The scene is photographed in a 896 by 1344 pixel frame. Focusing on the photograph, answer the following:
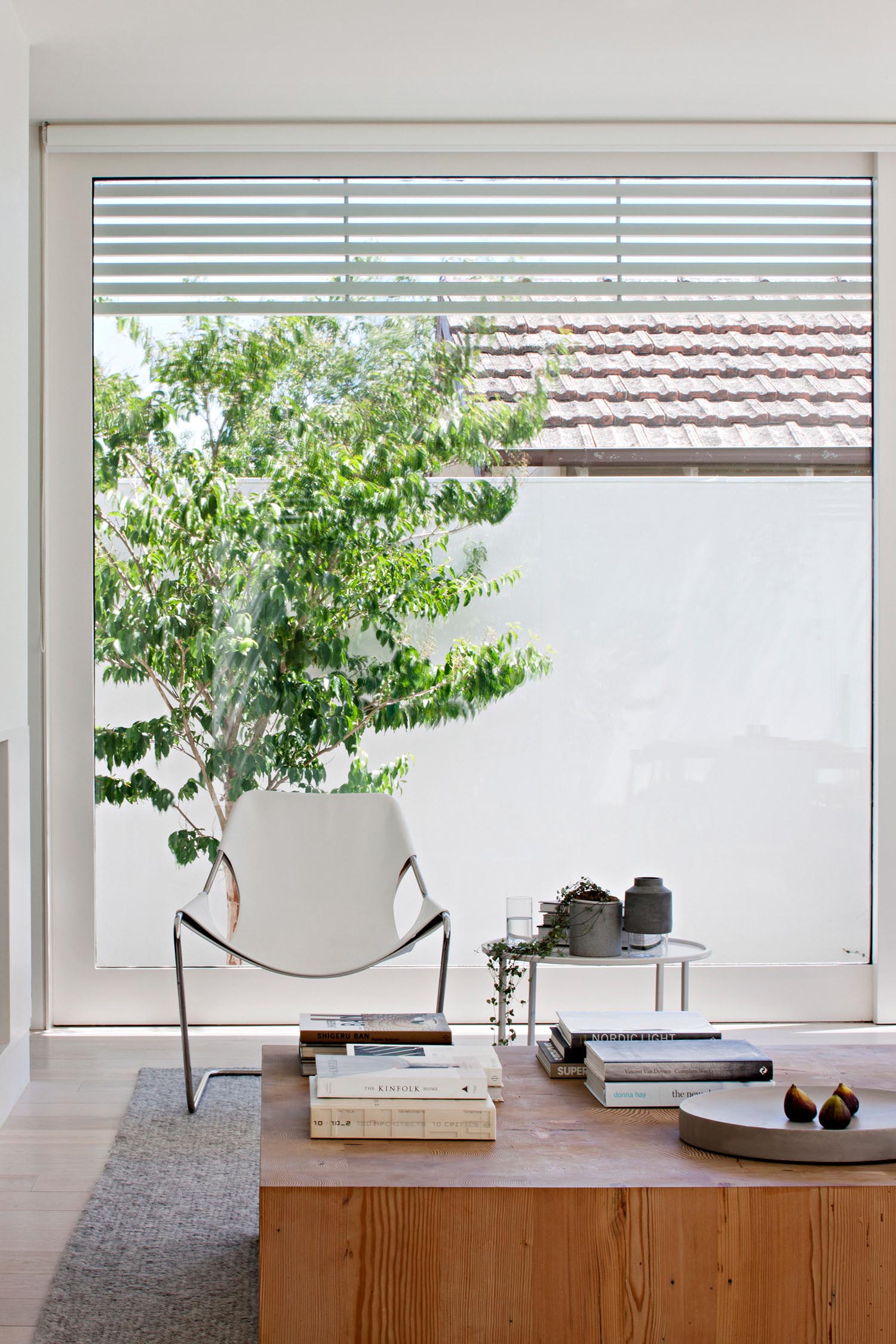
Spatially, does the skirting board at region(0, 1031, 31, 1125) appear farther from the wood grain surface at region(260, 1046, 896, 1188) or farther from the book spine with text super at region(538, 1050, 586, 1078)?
the book spine with text super at region(538, 1050, 586, 1078)

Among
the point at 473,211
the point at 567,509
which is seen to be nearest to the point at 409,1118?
the point at 567,509

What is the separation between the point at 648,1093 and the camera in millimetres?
1889

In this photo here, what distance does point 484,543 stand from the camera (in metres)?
3.76

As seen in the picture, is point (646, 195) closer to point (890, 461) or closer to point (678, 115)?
point (678, 115)

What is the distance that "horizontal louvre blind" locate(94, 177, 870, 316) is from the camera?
3.74 meters

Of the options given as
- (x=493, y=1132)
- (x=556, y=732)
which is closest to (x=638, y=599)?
(x=556, y=732)

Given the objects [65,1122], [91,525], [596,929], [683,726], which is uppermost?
[91,525]

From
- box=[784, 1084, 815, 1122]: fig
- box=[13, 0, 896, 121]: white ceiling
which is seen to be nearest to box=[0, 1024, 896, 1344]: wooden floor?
box=[784, 1084, 815, 1122]: fig

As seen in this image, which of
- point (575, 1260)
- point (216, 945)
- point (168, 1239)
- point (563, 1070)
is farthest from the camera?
point (216, 945)

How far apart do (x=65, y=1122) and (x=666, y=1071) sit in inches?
63.5

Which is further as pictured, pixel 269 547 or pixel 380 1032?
pixel 269 547

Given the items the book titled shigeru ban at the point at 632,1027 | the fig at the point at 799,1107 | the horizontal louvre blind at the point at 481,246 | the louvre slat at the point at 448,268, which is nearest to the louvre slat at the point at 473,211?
the horizontal louvre blind at the point at 481,246

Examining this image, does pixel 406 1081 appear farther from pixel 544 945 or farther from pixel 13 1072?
pixel 13 1072

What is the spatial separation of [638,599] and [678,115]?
1.49 m
